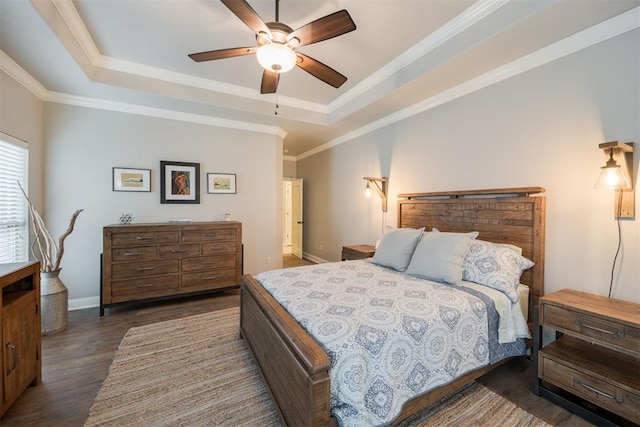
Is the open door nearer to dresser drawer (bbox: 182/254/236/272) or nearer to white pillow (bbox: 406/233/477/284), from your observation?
dresser drawer (bbox: 182/254/236/272)

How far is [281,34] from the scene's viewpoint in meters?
1.94

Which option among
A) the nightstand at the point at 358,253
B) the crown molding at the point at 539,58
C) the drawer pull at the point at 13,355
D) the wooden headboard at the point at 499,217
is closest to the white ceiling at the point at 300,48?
the crown molding at the point at 539,58

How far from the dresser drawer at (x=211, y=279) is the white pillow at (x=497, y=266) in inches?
115

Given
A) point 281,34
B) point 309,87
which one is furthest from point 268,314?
point 309,87

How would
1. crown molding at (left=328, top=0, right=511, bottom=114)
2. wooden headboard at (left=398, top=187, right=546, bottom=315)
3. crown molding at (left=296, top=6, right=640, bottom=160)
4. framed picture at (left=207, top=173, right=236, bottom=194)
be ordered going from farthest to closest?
framed picture at (left=207, top=173, right=236, bottom=194) → wooden headboard at (left=398, top=187, right=546, bottom=315) → crown molding at (left=328, top=0, right=511, bottom=114) → crown molding at (left=296, top=6, right=640, bottom=160)

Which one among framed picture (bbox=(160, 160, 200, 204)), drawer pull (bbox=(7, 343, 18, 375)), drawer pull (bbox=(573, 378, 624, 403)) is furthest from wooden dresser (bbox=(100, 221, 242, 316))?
drawer pull (bbox=(573, 378, 624, 403))

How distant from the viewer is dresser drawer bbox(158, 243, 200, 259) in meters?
3.39

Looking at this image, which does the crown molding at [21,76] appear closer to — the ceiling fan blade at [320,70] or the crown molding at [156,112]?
the crown molding at [156,112]

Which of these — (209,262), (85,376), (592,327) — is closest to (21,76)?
(209,262)

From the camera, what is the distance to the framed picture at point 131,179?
11.7 ft

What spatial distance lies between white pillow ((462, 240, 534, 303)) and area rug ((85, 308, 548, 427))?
0.75 metres

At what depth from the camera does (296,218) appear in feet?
22.5

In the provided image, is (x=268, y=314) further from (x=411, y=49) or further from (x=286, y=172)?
(x=286, y=172)

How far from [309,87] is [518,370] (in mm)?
3695
